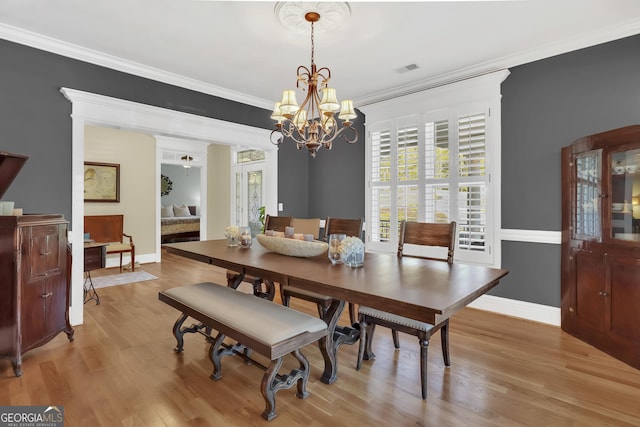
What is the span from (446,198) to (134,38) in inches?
141

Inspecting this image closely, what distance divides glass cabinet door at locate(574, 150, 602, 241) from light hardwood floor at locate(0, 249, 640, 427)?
953 millimetres

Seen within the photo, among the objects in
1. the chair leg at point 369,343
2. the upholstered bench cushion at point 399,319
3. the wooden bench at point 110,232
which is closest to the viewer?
the upholstered bench cushion at point 399,319

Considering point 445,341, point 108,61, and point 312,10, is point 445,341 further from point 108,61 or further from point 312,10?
point 108,61

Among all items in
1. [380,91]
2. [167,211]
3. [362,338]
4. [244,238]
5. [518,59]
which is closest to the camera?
[362,338]

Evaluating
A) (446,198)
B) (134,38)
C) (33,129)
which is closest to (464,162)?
(446,198)

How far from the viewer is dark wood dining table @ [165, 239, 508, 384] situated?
4.40 feet

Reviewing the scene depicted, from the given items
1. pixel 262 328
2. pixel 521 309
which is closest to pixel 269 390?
pixel 262 328

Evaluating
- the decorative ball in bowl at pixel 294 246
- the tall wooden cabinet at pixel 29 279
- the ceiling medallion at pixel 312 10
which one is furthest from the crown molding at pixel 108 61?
the decorative ball in bowl at pixel 294 246

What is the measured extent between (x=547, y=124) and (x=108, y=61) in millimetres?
4468

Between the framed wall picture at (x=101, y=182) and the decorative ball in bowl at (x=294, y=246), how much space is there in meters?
4.95

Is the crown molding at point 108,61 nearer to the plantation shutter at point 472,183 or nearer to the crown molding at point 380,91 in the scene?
the crown molding at point 380,91

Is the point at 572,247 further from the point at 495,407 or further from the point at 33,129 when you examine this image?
the point at 33,129

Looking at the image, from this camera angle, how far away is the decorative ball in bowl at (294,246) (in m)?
2.20

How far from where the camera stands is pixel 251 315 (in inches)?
75.4
